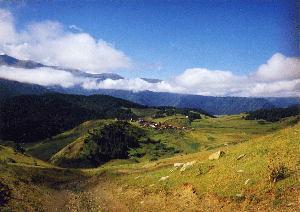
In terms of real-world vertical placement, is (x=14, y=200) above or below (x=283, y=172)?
below

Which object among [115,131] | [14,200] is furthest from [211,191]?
[115,131]

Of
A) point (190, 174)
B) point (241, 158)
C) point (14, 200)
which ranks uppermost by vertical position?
point (241, 158)

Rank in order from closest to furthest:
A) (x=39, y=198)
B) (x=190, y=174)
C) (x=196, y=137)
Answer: (x=190, y=174) < (x=39, y=198) < (x=196, y=137)

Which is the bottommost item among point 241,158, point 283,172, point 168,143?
point 168,143

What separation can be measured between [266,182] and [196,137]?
165 m

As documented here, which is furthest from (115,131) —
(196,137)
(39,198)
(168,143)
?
(39,198)

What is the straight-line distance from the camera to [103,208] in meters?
19.0

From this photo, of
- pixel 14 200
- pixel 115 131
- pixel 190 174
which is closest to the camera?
pixel 14 200

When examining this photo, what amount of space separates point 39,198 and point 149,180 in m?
15.6

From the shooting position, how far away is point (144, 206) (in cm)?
1709

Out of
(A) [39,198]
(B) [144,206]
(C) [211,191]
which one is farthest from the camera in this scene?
(A) [39,198]

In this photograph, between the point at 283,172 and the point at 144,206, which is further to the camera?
the point at 144,206

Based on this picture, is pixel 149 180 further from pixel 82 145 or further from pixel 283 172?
pixel 82 145

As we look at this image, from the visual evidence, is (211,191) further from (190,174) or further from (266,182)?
(190,174)
